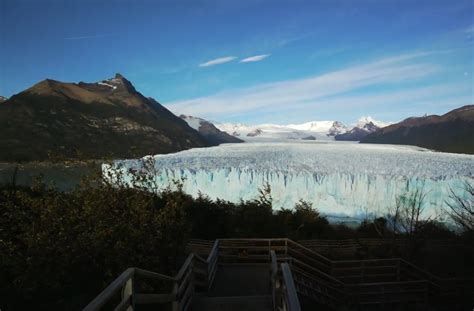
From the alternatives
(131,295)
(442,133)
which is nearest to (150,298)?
(131,295)

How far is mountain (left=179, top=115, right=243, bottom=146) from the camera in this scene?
127200 millimetres

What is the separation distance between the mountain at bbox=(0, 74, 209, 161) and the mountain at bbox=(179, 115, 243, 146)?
23459 millimetres

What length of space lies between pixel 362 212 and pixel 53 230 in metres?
19.4

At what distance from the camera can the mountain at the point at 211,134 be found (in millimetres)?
127200

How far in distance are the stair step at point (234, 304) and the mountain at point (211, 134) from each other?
105 meters

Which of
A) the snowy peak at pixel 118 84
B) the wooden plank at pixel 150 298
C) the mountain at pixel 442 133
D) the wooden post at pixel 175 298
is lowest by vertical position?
the wooden post at pixel 175 298

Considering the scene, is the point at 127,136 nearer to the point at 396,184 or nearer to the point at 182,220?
the point at 396,184

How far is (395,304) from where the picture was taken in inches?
410

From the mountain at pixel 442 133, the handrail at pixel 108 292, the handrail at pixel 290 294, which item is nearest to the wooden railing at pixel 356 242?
the handrail at pixel 290 294

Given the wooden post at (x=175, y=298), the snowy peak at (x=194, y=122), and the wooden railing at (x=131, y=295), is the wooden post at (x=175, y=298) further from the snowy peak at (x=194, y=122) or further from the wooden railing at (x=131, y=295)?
the snowy peak at (x=194, y=122)

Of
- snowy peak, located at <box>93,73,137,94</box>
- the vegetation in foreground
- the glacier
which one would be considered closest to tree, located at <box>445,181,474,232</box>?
the glacier

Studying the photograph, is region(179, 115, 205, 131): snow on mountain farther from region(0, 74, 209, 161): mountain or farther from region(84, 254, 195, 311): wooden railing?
region(84, 254, 195, 311): wooden railing

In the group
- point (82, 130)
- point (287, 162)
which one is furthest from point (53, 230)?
point (82, 130)

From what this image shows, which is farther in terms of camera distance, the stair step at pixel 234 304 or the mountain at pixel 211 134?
the mountain at pixel 211 134
